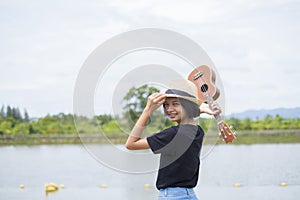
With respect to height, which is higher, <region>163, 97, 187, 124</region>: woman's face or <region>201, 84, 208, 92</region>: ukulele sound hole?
<region>201, 84, 208, 92</region>: ukulele sound hole

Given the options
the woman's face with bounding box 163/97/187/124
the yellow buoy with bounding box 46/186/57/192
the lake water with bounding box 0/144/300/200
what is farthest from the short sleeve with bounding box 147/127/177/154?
the yellow buoy with bounding box 46/186/57/192

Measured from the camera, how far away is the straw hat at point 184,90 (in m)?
2.80

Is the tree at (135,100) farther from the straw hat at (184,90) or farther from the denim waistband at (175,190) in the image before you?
the denim waistband at (175,190)

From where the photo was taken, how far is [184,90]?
2.84m

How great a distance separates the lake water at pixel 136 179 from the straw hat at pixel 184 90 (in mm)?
3866

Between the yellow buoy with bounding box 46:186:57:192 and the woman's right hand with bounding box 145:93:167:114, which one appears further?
the yellow buoy with bounding box 46:186:57:192

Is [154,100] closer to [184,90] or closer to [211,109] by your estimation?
[184,90]

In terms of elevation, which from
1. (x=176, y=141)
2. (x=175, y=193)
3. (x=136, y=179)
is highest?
(x=176, y=141)

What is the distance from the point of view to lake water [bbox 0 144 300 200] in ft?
24.4

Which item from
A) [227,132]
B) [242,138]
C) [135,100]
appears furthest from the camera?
[242,138]

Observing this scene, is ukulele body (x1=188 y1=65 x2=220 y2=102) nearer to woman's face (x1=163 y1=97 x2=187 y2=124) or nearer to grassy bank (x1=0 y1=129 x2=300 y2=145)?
woman's face (x1=163 y1=97 x2=187 y2=124)

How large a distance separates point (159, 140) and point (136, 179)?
651 centimetres

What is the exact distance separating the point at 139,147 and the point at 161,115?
59 cm

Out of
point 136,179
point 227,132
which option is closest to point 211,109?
point 227,132
